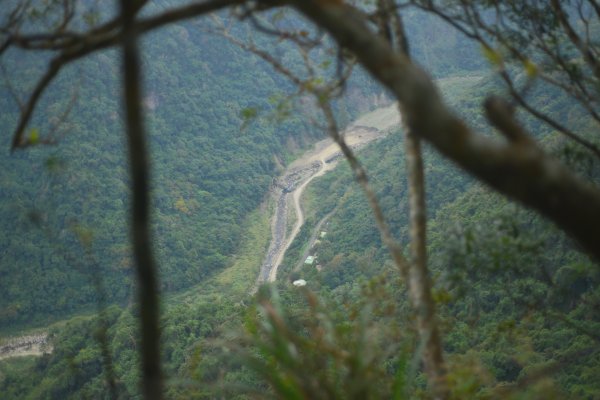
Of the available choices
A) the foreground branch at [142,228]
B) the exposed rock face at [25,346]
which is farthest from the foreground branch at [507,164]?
the exposed rock face at [25,346]

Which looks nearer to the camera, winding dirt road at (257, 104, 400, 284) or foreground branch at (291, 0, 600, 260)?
foreground branch at (291, 0, 600, 260)

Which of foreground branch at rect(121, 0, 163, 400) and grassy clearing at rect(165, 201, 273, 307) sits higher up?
foreground branch at rect(121, 0, 163, 400)

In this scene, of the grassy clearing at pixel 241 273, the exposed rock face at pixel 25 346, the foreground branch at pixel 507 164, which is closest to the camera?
the foreground branch at pixel 507 164

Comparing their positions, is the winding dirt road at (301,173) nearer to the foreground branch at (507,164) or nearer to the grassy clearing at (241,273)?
the grassy clearing at (241,273)

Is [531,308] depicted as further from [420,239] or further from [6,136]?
[6,136]

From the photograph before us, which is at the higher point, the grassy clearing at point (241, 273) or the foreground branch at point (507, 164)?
the foreground branch at point (507, 164)

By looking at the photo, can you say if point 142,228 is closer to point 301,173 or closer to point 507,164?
point 507,164

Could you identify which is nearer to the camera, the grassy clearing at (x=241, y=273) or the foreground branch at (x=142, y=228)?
the foreground branch at (x=142, y=228)

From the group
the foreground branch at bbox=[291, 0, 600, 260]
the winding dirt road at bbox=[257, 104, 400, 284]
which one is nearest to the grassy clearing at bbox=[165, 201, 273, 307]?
the winding dirt road at bbox=[257, 104, 400, 284]

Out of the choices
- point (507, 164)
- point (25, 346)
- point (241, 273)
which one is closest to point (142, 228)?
point (507, 164)

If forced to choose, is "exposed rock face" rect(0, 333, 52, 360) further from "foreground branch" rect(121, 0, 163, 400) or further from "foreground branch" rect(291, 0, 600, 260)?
"foreground branch" rect(291, 0, 600, 260)
